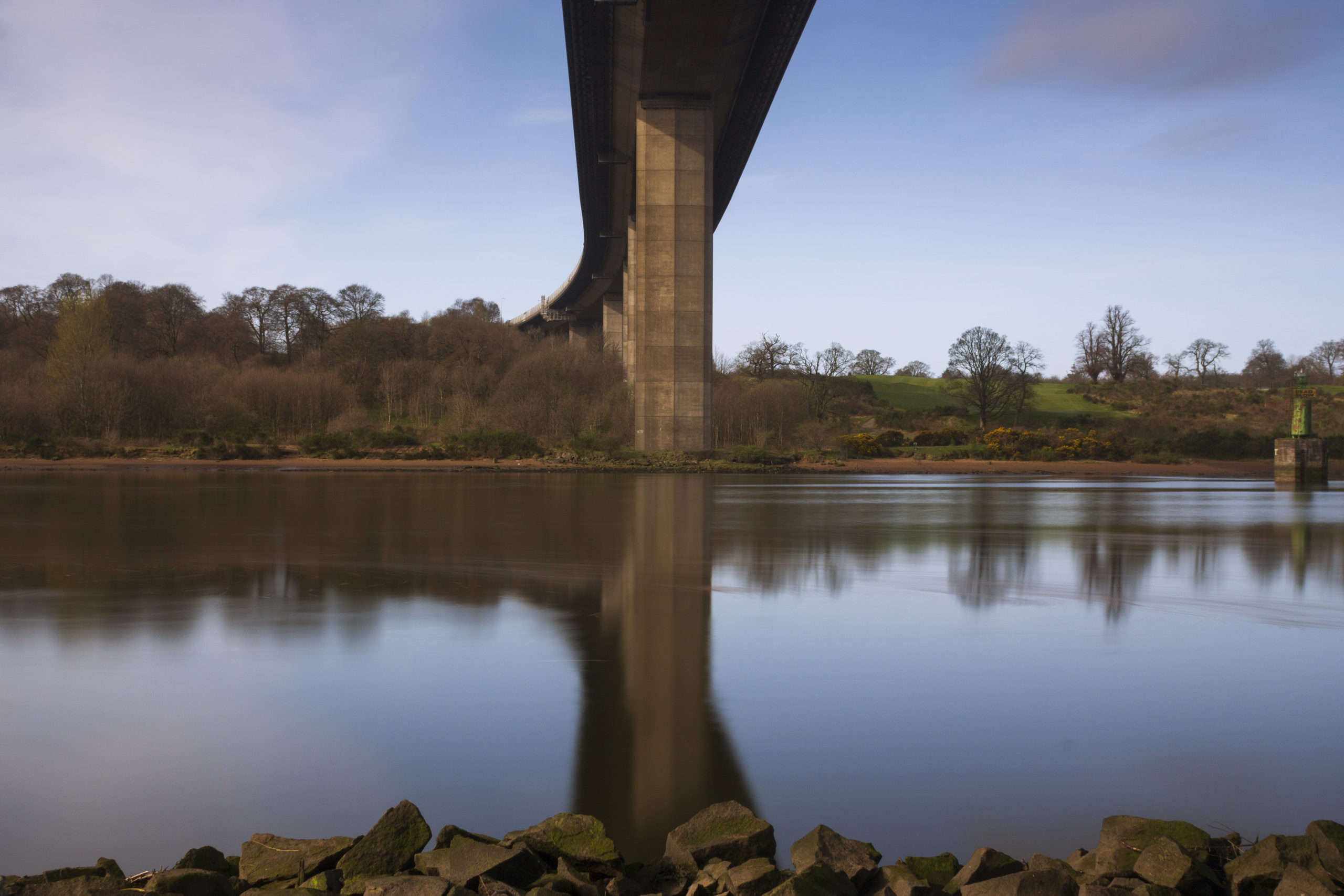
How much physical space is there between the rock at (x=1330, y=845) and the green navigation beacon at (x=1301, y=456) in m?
32.0

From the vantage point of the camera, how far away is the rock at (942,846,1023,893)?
273 cm

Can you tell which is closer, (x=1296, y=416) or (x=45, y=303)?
(x=1296, y=416)

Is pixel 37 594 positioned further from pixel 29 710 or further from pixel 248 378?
pixel 248 378

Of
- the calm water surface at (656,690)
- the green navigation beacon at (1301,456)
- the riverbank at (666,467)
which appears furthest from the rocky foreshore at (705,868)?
the green navigation beacon at (1301,456)

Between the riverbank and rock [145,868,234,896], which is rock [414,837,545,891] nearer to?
rock [145,868,234,896]

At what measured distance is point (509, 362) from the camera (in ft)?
229

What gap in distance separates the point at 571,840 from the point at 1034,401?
78.2 metres

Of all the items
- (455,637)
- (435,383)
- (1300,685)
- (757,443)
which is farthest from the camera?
(435,383)

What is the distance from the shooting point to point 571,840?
2908 millimetres

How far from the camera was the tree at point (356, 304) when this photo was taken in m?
85.5

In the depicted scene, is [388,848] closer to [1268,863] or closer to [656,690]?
[656,690]

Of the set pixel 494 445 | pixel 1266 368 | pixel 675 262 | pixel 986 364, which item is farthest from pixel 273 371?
pixel 1266 368

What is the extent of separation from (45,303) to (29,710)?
308 ft

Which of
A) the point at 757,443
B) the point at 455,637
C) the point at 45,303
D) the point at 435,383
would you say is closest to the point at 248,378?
the point at 435,383
